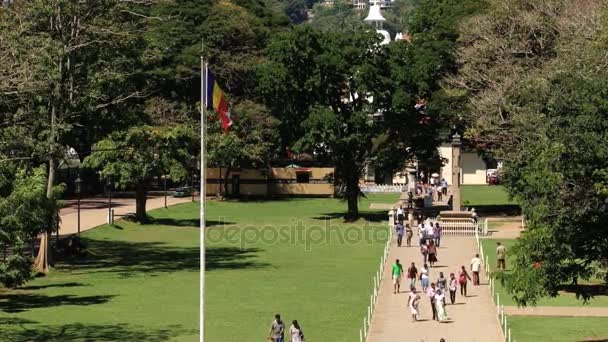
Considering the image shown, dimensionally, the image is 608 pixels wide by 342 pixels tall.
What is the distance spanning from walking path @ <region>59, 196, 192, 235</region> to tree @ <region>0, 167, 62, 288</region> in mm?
18170

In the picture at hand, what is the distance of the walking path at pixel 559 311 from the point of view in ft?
144

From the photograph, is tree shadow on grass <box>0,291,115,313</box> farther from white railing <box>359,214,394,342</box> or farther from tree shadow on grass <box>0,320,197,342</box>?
white railing <box>359,214,394,342</box>

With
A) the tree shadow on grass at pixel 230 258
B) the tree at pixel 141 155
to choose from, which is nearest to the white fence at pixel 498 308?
the tree shadow on grass at pixel 230 258

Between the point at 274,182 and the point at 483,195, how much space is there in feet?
53.9

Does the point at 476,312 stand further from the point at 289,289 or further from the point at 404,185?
the point at 404,185

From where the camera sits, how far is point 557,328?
41.2 m

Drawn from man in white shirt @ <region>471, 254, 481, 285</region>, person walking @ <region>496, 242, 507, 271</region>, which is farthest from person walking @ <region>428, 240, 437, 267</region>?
man in white shirt @ <region>471, 254, 481, 285</region>

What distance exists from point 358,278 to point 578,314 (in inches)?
458

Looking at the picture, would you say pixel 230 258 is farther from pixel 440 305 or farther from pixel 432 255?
pixel 440 305

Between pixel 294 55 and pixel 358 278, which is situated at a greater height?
pixel 294 55

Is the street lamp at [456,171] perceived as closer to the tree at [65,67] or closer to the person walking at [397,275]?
the tree at [65,67]

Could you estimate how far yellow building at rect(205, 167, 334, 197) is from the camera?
339ft

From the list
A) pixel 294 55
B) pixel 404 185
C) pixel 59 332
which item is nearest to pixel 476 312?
pixel 59 332

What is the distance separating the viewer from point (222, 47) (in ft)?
325
